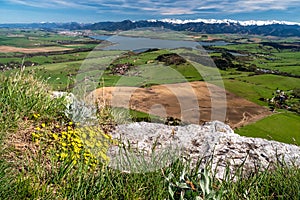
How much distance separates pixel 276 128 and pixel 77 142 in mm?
57372

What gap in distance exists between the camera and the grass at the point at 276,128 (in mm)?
48478

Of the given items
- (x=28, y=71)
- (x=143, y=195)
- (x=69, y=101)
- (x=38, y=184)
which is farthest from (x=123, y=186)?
(x=28, y=71)

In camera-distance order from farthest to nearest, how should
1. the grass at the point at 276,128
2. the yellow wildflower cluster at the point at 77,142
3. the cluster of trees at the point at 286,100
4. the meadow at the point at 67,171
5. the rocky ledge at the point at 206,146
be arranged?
the cluster of trees at the point at 286,100 → the grass at the point at 276,128 → the rocky ledge at the point at 206,146 → the yellow wildflower cluster at the point at 77,142 → the meadow at the point at 67,171

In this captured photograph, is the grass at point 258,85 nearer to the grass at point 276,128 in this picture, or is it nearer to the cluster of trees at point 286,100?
the cluster of trees at point 286,100

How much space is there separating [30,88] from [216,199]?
16.7 ft

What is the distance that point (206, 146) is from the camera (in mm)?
6082

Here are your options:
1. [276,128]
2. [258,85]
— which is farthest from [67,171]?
[258,85]

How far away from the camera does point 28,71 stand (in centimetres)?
800

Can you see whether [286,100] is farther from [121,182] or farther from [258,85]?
[121,182]

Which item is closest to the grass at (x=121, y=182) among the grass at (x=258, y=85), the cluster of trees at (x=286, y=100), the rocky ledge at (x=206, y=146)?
the rocky ledge at (x=206, y=146)

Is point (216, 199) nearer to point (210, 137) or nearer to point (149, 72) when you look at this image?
point (210, 137)

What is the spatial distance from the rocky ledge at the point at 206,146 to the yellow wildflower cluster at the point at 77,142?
0.24 meters

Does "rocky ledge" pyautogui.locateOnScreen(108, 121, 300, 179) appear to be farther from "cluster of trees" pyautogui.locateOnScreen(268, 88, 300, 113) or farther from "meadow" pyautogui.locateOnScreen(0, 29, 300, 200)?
"cluster of trees" pyautogui.locateOnScreen(268, 88, 300, 113)

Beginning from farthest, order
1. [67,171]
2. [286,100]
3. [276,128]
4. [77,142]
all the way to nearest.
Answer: [286,100] < [276,128] < [77,142] < [67,171]
